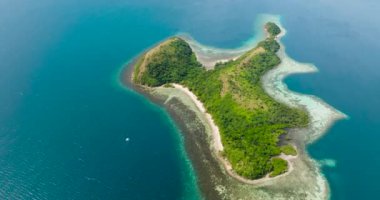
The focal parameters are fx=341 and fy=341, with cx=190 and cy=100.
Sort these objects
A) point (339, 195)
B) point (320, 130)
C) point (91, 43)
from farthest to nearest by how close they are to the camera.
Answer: point (91, 43), point (320, 130), point (339, 195)

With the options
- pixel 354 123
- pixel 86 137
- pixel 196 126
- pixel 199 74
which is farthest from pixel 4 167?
pixel 354 123

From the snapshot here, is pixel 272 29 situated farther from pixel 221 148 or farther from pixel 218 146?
pixel 221 148

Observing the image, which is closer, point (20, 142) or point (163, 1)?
point (20, 142)

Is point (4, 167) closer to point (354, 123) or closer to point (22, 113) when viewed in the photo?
point (22, 113)

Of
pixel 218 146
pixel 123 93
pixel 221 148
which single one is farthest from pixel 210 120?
pixel 123 93

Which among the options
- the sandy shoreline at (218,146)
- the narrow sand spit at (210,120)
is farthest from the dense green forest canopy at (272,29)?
the sandy shoreline at (218,146)

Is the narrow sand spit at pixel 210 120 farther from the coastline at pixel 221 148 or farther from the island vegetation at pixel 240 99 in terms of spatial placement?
the island vegetation at pixel 240 99
